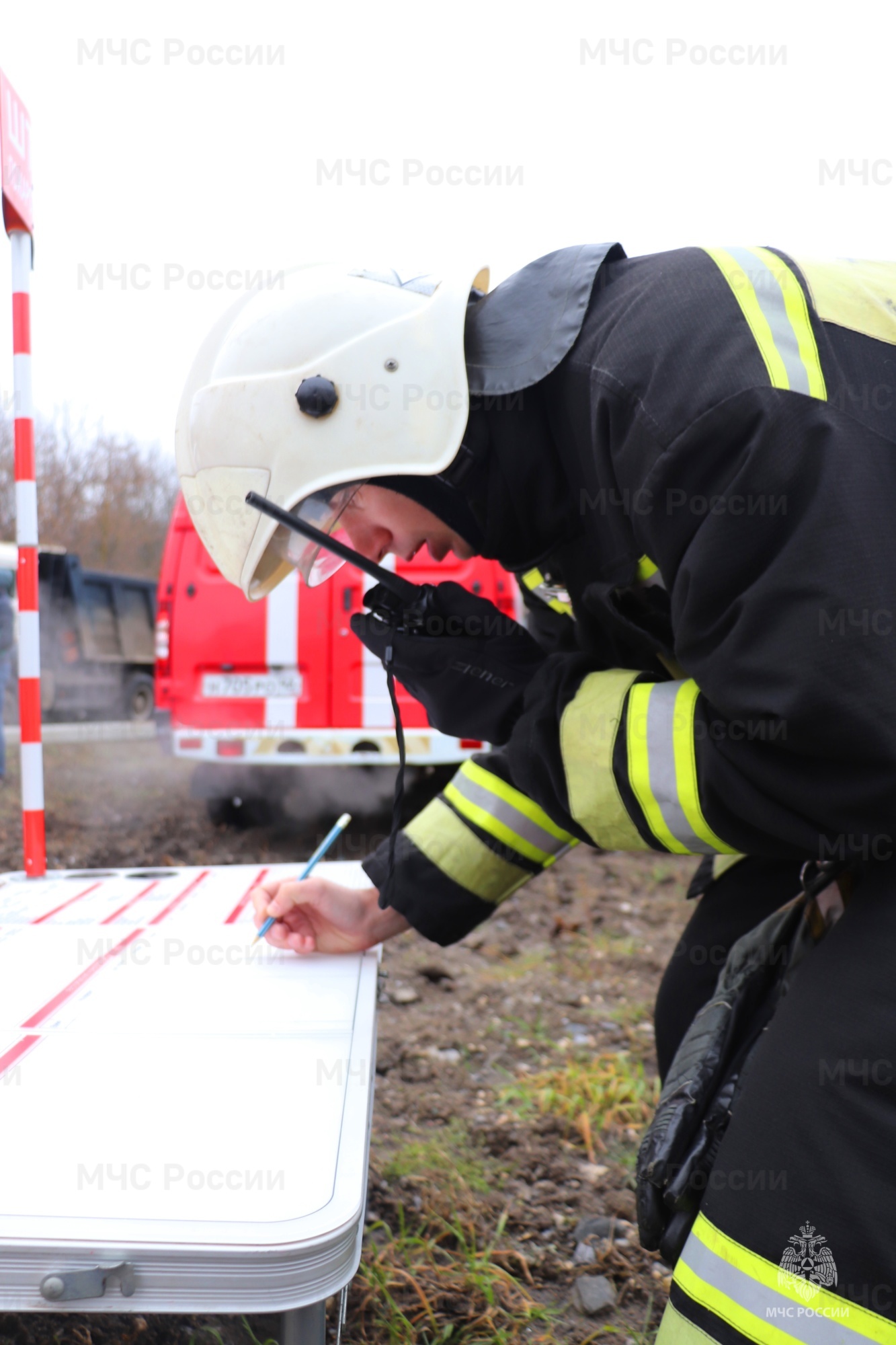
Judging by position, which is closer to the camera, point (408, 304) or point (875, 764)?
point (875, 764)

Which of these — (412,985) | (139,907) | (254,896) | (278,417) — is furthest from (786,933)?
(412,985)

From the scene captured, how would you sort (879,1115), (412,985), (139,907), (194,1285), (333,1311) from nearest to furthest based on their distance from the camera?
1. (194,1285)
2. (879,1115)
3. (333,1311)
4. (139,907)
5. (412,985)

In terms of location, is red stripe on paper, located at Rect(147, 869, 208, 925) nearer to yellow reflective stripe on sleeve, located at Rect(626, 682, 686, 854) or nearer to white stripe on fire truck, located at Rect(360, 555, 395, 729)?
yellow reflective stripe on sleeve, located at Rect(626, 682, 686, 854)

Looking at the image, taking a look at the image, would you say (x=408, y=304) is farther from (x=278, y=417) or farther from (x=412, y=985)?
(x=412, y=985)

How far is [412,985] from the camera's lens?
3.21 metres

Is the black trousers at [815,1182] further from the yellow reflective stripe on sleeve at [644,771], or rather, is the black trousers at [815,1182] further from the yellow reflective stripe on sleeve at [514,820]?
the yellow reflective stripe on sleeve at [514,820]

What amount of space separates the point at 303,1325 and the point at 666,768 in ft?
2.35

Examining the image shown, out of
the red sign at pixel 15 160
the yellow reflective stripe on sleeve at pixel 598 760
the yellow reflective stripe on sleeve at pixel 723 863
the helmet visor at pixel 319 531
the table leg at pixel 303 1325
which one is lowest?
the table leg at pixel 303 1325

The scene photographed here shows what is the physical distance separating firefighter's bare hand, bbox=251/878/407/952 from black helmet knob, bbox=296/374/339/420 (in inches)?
33.1

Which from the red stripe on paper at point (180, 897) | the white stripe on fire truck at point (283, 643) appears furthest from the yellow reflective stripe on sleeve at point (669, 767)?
the white stripe on fire truck at point (283, 643)

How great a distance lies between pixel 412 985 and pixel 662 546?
248 centimetres

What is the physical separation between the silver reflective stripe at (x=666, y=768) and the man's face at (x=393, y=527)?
477mm

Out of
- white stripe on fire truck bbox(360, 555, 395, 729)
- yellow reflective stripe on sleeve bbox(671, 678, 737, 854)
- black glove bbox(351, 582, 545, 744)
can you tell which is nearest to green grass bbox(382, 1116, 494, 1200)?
black glove bbox(351, 582, 545, 744)

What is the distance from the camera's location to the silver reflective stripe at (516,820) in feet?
5.43
